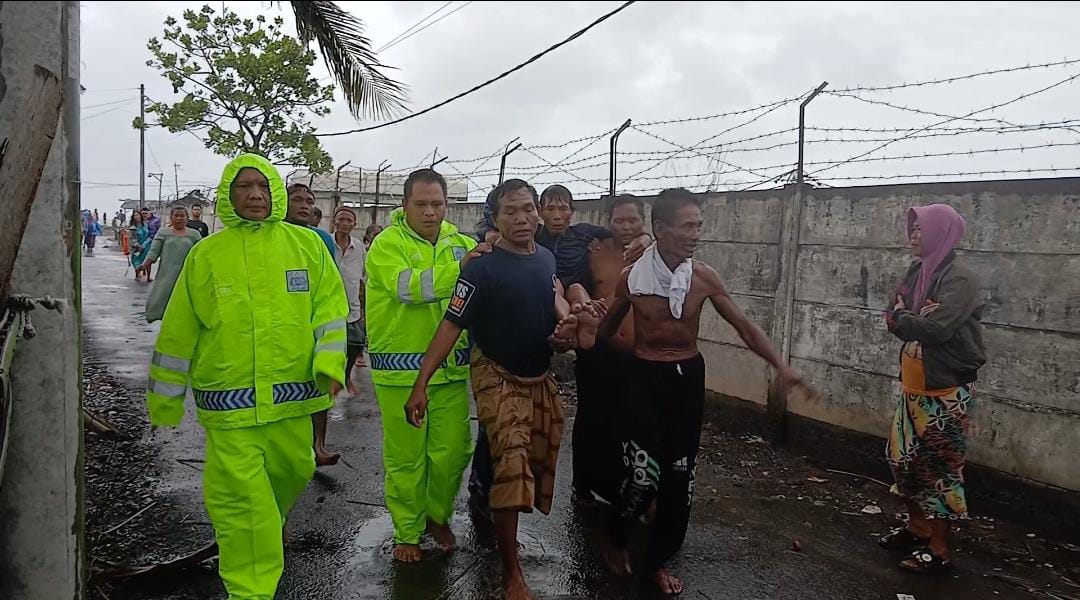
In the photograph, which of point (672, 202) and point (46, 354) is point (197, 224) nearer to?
point (672, 202)

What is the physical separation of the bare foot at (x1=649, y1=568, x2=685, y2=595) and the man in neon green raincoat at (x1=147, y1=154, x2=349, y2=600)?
1640mm

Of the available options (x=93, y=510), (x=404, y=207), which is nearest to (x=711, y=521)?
(x=404, y=207)

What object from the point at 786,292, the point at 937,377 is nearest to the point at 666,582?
the point at 937,377

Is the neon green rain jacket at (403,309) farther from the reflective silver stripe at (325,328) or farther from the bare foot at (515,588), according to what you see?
the bare foot at (515,588)

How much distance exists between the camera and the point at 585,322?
334cm

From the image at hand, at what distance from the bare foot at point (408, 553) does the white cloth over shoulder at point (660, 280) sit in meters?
1.63

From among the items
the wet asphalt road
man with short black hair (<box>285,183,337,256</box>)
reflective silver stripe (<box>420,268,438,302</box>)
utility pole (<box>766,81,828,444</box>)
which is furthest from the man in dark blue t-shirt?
utility pole (<box>766,81,828,444</box>)

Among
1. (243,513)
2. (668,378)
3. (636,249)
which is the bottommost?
(243,513)

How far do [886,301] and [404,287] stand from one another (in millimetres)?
3309

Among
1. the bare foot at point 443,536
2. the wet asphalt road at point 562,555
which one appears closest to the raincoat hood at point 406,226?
the bare foot at point 443,536

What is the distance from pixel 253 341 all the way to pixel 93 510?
1.96 metres

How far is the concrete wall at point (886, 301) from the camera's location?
421 centimetres

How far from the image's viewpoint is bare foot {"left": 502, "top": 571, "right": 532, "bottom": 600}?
10.8 ft

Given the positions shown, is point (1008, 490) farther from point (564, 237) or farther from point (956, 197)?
point (564, 237)
